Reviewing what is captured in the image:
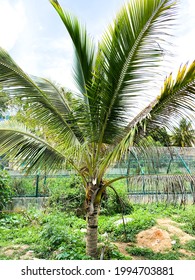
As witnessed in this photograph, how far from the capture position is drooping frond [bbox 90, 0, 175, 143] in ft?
9.07

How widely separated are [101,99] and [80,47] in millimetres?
871

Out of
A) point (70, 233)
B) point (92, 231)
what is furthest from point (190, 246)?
point (70, 233)

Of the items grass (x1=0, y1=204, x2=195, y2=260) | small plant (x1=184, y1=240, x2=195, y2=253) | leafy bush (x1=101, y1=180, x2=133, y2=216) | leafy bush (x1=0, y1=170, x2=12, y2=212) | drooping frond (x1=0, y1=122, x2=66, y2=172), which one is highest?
drooping frond (x1=0, y1=122, x2=66, y2=172)

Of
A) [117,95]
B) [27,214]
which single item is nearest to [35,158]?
[117,95]

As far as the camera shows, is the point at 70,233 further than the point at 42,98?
Yes

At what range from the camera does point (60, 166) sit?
3.92m

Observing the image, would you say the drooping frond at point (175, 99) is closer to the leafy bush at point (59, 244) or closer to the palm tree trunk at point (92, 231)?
the palm tree trunk at point (92, 231)

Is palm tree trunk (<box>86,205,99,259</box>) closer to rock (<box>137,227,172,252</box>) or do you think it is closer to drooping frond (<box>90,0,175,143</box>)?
drooping frond (<box>90,0,175,143</box>)

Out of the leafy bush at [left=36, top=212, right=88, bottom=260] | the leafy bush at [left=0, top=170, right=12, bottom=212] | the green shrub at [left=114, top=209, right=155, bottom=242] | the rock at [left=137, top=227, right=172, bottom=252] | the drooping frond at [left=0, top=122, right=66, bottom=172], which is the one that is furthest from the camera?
the leafy bush at [left=0, top=170, right=12, bottom=212]

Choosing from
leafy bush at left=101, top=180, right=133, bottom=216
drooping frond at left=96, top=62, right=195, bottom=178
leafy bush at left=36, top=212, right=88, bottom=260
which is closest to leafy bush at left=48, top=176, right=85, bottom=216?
leafy bush at left=101, top=180, right=133, bottom=216

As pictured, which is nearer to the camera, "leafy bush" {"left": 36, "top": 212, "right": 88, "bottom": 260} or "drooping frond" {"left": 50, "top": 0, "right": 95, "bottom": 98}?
"drooping frond" {"left": 50, "top": 0, "right": 95, "bottom": 98}

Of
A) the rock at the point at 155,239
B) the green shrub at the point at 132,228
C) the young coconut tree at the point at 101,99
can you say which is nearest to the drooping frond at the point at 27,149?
the young coconut tree at the point at 101,99

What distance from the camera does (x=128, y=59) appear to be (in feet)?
9.73

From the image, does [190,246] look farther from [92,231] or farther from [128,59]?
Answer: [128,59]
